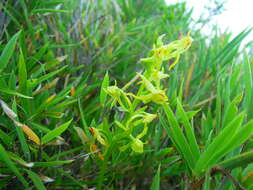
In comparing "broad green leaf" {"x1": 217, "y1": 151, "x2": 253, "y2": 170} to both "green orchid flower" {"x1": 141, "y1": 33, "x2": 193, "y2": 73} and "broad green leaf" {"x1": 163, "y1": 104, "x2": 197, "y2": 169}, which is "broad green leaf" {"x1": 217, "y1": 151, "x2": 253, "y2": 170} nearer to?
"broad green leaf" {"x1": 163, "y1": 104, "x2": 197, "y2": 169}

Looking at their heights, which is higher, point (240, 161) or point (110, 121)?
point (240, 161)

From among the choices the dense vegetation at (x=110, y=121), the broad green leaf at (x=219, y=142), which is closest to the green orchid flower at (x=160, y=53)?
the dense vegetation at (x=110, y=121)

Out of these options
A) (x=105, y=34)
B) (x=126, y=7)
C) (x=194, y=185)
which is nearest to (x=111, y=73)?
(x=105, y=34)

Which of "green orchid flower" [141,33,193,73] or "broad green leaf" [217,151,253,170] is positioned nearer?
"broad green leaf" [217,151,253,170]

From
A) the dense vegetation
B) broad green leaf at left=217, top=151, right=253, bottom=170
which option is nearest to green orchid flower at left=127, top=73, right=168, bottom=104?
the dense vegetation

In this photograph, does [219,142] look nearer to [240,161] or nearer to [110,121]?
[240,161]

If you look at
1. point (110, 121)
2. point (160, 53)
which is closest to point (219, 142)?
point (160, 53)

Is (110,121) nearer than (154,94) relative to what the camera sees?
No

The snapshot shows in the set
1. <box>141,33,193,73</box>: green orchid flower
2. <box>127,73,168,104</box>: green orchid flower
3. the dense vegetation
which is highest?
<box>141,33,193,73</box>: green orchid flower
